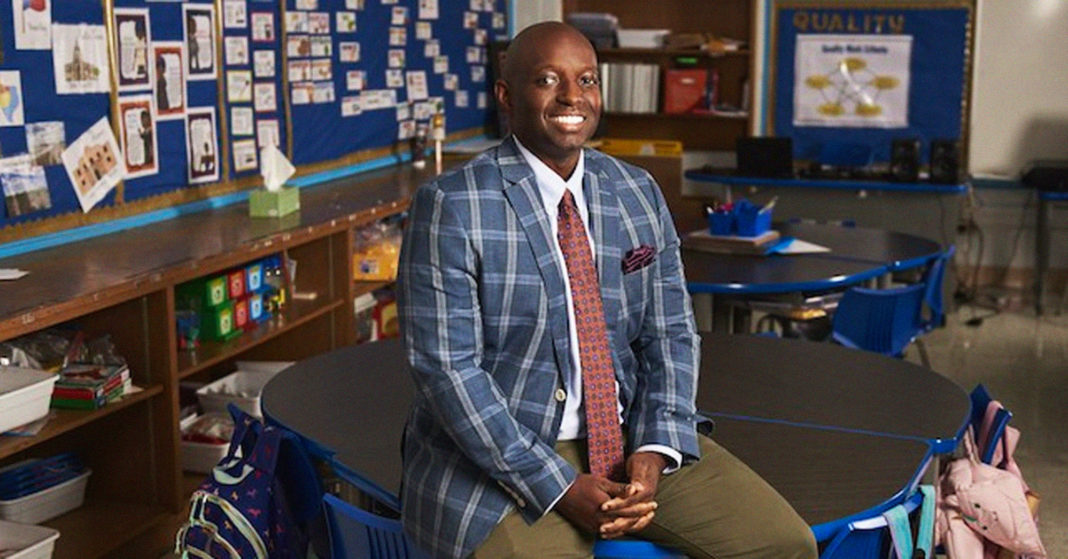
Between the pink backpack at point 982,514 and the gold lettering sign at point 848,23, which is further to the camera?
the gold lettering sign at point 848,23

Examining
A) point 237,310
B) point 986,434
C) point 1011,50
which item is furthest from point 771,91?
point 986,434

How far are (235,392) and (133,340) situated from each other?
30.6 inches

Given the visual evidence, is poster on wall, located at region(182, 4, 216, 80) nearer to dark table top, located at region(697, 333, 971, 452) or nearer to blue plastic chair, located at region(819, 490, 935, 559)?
dark table top, located at region(697, 333, 971, 452)

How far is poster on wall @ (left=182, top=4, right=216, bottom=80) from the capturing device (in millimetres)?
4574

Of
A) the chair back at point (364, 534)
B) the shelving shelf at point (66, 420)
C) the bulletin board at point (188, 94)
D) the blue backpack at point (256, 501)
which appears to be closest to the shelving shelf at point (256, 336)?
the shelving shelf at point (66, 420)

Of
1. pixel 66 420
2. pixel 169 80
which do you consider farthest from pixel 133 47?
pixel 66 420

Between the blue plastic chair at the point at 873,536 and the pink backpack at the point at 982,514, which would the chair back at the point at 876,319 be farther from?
the blue plastic chair at the point at 873,536

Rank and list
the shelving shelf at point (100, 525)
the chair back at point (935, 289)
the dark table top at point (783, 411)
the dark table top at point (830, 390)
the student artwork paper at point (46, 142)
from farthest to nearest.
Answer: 1. the chair back at point (935, 289)
2. the student artwork paper at point (46, 142)
3. the shelving shelf at point (100, 525)
4. the dark table top at point (830, 390)
5. the dark table top at point (783, 411)

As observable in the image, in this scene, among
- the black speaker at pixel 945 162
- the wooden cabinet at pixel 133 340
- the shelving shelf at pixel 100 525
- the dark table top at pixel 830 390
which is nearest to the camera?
the dark table top at pixel 830 390

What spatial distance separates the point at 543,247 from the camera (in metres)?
2.09

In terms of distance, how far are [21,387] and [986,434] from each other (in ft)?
7.08

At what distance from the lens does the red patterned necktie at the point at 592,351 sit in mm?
2123

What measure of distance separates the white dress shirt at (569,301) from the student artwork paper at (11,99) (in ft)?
6.91

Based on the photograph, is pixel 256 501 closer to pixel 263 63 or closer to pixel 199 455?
pixel 199 455
